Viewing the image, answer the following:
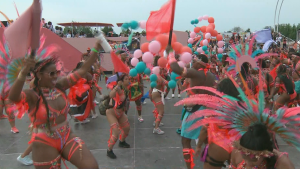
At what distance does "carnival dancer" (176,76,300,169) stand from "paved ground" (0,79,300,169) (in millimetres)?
2192

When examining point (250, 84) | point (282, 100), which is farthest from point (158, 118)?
point (282, 100)

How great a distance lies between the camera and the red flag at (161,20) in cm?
286

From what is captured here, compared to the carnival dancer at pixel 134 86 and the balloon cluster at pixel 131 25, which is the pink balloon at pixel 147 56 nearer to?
the balloon cluster at pixel 131 25

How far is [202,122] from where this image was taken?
6.32 feet

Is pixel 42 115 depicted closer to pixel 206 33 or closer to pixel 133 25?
pixel 133 25

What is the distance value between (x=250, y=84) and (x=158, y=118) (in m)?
2.41

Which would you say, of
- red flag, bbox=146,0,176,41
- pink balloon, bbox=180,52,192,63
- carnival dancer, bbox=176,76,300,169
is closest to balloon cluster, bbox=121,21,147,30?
red flag, bbox=146,0,176,41

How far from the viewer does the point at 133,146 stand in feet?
15.3

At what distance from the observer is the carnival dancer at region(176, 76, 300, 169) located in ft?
5.40

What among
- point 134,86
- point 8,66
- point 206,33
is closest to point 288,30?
point 206,33

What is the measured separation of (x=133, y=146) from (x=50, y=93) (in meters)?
2.55

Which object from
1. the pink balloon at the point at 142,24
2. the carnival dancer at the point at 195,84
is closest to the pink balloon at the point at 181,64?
the carnival dancer at the point at 195,84

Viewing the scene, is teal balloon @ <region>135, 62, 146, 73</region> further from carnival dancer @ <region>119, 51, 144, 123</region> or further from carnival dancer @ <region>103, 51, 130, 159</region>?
carnival dancer @ <region>119, 51, 144, 123</region>

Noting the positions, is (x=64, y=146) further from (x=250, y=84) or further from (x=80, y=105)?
(x=80, y=105)
